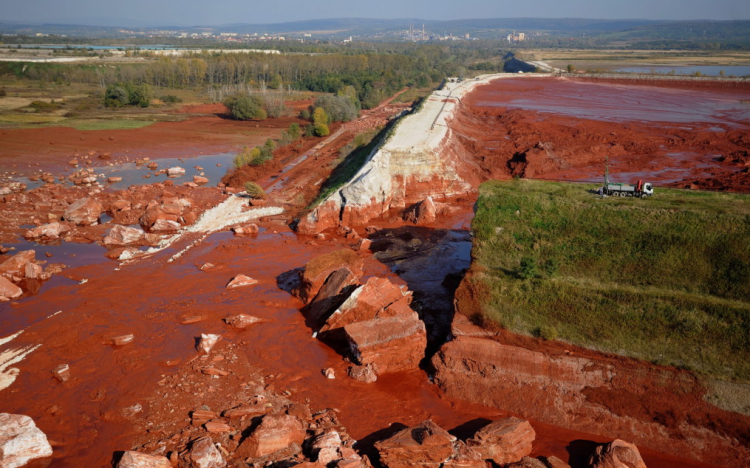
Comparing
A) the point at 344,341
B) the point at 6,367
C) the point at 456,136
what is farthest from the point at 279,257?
the point at 456,136

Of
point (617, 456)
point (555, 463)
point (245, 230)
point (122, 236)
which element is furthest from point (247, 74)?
point (617, 456)

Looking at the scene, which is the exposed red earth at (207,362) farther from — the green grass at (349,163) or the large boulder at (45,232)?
the green grass at (349,163)

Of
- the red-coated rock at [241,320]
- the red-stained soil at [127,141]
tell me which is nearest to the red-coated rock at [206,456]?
the red-coated rock at [241,320]

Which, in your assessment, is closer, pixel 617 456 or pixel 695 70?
pixel 617 456

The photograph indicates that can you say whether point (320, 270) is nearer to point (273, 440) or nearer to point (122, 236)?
point (273, 440)

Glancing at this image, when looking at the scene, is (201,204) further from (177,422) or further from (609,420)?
(609,420)

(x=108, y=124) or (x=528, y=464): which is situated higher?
(x=108, y=124)
